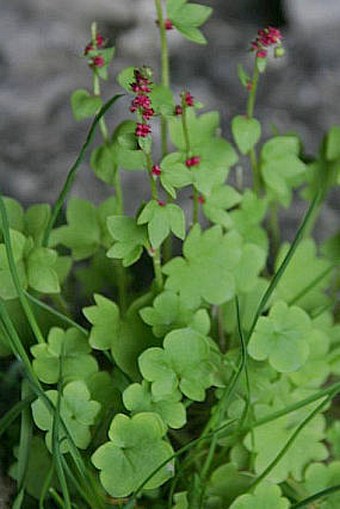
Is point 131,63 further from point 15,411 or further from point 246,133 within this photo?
point 15,411

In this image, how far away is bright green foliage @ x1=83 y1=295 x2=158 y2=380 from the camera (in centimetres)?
115

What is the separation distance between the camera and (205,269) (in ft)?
3.90

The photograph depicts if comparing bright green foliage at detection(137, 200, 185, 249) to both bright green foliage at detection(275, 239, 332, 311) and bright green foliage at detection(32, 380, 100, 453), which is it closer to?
bright green foliage at detection(32, 380, 100, 453)

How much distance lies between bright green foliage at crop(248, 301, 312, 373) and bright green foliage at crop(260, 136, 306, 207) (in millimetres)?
205

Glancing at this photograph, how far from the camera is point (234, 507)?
3.52ft

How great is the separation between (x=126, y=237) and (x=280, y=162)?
0.30m

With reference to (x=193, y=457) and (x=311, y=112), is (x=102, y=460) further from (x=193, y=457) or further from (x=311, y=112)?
(x=311, y=112)

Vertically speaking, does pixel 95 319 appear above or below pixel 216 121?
Result: below

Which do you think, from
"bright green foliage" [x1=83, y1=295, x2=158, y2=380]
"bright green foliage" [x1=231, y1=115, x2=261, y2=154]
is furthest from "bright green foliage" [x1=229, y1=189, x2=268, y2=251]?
"bright green foliage" [x1=83, y1=295, x2=158, y2=380]

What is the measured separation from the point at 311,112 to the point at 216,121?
64cm

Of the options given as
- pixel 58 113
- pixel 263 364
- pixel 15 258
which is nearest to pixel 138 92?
pixel 15 258

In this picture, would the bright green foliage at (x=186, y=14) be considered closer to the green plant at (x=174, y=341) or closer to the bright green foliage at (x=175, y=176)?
the green plant at (x=174, y=341)

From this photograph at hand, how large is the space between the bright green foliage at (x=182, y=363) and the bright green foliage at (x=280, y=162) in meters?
0.29

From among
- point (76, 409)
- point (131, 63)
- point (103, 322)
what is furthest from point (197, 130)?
point (131, 63)
